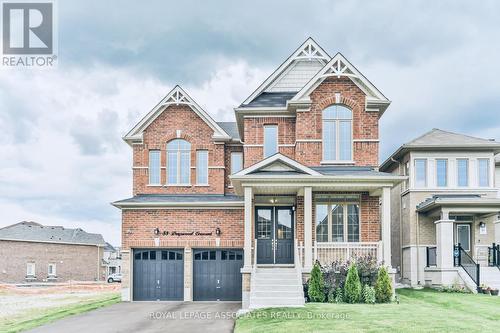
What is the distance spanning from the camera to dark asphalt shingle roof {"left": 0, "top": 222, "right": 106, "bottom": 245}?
5469cm

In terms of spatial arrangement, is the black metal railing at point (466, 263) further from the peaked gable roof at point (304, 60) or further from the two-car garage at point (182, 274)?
the peaked gable roof at point (304, 60)

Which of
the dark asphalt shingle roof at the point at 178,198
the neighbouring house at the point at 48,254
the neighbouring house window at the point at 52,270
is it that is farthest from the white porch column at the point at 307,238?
the neighbouring house window at the point at 52,270

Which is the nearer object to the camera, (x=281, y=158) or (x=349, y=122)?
(x=281, y=158)

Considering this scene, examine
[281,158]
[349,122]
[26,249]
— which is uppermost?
[349,122]

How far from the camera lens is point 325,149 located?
22.0 meters

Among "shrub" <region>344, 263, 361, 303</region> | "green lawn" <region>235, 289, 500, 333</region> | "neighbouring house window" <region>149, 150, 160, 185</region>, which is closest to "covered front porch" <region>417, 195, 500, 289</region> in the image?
"green lawn" <region>235, 289, 500, 333</region>

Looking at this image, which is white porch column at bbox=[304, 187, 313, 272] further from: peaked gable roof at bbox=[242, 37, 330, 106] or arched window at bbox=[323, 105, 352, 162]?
peaked gable roof at bbox=[242, 37, 330, 106]

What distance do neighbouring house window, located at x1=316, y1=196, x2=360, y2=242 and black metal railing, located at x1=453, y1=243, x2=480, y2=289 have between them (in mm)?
5850

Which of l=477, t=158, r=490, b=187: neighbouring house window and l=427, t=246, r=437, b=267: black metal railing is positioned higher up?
l=477, t=158, r=490, b=187: neighbouring house window

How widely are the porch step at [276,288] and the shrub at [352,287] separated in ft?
4.82

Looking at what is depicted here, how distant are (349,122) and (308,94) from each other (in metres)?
1.99

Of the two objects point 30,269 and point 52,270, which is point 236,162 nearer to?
point 30,269

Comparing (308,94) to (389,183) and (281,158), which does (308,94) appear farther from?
(389,183)

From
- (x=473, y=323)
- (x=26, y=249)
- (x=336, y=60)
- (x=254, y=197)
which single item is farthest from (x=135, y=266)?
→ (x=26, y=249)
